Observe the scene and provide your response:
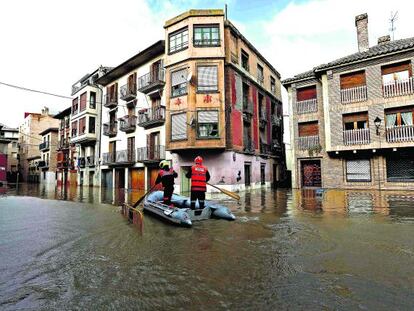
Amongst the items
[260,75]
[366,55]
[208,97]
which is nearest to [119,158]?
[208,97]

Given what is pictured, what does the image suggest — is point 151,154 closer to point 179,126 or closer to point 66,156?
point 179,126

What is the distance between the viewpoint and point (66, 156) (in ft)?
128

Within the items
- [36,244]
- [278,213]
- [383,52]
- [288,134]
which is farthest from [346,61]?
[36,244]

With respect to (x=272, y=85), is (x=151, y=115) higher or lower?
lower

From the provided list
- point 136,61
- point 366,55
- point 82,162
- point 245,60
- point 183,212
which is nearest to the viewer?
point 183,212

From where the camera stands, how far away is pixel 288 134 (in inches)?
920

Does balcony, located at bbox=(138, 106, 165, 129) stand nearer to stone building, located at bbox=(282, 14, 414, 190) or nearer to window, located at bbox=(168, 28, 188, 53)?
window, located at bbox=(168, 28, 188, 53)

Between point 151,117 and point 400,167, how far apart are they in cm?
1876

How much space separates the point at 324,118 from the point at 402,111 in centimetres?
474

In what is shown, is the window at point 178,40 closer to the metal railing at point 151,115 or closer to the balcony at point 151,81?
the balcony at point 151,81

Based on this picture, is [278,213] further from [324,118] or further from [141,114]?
[141,114]

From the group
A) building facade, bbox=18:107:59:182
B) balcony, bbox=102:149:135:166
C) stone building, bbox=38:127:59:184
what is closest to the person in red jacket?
balcony, bbox=102:149:135:166

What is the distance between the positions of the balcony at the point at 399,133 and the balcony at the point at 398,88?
2.15 metres

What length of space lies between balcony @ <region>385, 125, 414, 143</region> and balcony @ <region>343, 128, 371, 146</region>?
1.13m
